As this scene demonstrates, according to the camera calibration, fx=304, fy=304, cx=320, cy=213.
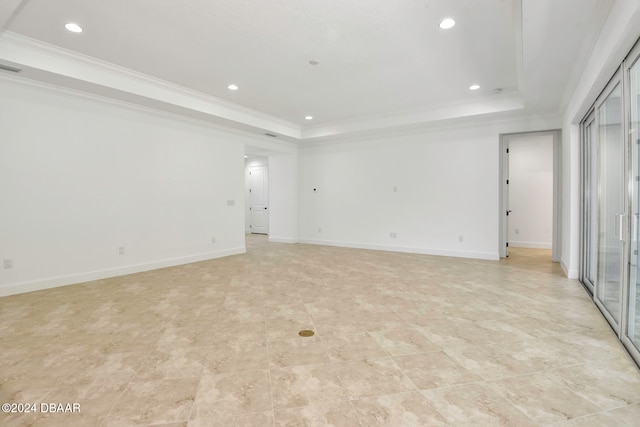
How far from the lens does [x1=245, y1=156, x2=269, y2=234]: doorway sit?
10.6 meters

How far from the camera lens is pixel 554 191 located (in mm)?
5906

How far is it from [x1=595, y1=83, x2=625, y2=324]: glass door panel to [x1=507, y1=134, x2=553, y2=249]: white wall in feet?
15.4

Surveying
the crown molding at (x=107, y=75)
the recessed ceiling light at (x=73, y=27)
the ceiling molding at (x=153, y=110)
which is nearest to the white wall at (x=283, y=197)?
the ceiling molding at (x=153, y=110)

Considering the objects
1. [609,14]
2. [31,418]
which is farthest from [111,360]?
[609,14]

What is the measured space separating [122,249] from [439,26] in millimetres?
5370

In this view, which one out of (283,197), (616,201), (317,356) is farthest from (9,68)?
(616,201)

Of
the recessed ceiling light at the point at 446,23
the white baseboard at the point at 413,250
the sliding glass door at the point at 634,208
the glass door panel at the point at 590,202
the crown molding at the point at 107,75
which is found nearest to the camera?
the sliding glass door at the point at 634,208

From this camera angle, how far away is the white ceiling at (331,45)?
2.88 m

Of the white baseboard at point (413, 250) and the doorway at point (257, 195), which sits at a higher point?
the doorway at point (257, 195)

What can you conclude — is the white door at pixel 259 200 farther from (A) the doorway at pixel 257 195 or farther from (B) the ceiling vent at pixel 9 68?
(B) the ceiling vent at pixel 9 68

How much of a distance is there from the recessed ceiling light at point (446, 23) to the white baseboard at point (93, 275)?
17.6 ft

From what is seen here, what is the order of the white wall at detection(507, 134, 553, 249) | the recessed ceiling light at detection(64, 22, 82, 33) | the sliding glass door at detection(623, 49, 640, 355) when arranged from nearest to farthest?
the sliding glass door at detection(623, 49, 640, 355)
the recessed ceiling light at detection(64, 22, 82, 33)
the white wall at detection(507, 134, 553, 249)

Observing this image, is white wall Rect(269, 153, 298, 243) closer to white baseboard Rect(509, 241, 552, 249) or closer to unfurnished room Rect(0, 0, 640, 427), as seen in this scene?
unfurnished room Rect(0, 0, 640, 427)

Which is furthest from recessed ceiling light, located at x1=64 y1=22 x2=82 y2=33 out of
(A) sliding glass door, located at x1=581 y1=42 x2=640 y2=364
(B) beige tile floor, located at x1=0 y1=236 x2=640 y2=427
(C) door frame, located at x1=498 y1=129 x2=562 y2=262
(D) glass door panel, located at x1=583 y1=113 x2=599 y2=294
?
(C) door frame, located at x1=498 y1=129 x2=562 y2=262
